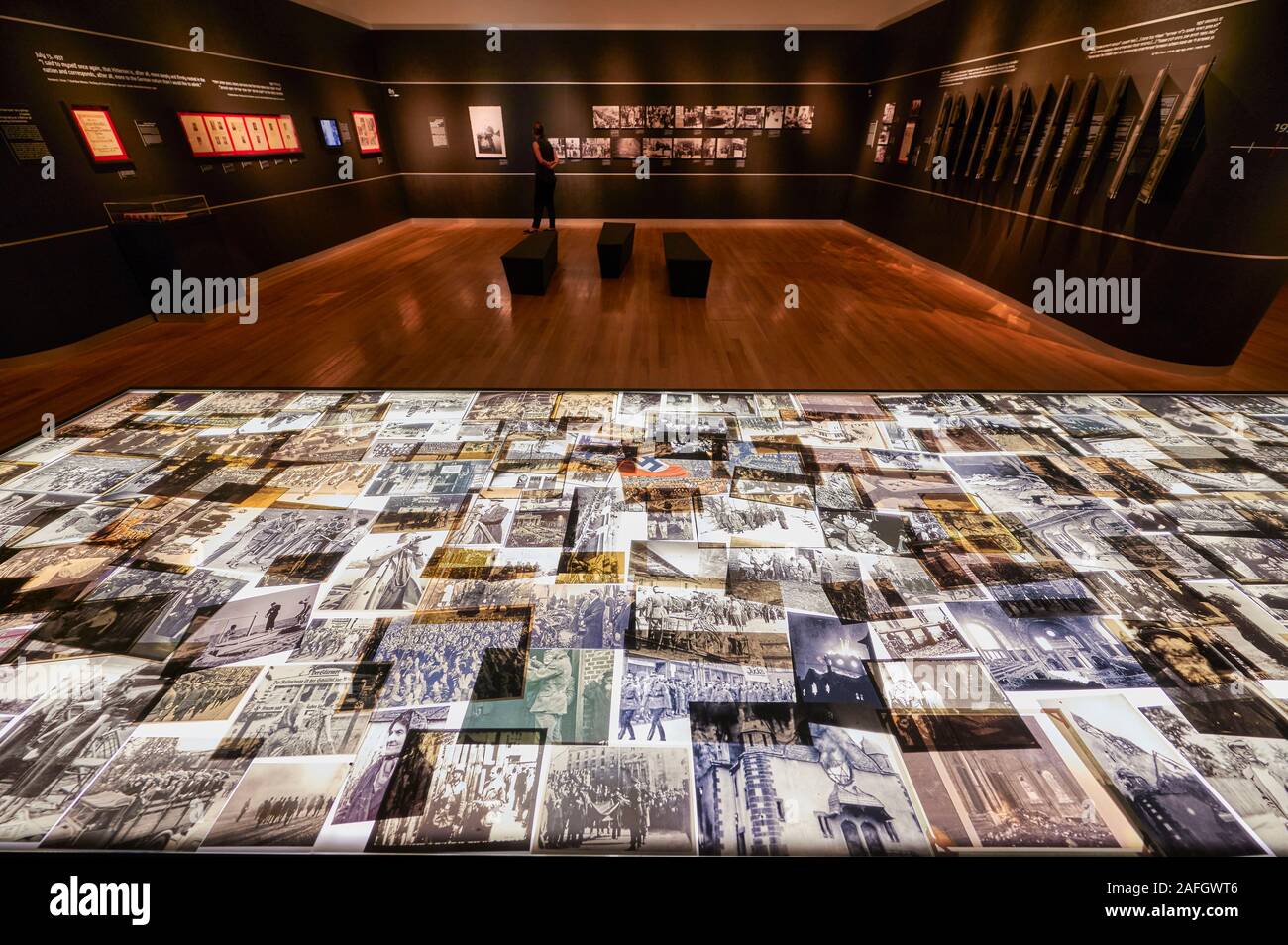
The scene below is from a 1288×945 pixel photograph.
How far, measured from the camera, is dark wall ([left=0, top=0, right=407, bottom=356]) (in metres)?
4.08

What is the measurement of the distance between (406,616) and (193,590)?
810 millimetres

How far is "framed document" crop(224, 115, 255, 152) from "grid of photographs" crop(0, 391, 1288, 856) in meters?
5.04

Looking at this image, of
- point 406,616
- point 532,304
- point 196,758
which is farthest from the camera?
point 532,304

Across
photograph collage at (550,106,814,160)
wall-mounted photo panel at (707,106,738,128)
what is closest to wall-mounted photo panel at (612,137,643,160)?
photograph collage at (550,106,814,160)

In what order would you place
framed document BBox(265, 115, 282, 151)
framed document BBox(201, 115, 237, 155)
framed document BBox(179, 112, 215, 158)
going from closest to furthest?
framed document BBox(179, 112, 215, 158)
framed document BBox(201, 115, 237, 155)
framed document BBox(265, 115, 282, 151)

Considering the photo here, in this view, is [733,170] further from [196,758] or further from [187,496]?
[196,758]

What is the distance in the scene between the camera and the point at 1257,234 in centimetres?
363

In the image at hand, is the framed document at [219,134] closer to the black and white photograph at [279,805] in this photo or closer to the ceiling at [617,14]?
the ceiling at [617,14]

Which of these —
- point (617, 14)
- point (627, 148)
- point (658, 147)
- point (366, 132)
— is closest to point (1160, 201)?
point (658, 147)

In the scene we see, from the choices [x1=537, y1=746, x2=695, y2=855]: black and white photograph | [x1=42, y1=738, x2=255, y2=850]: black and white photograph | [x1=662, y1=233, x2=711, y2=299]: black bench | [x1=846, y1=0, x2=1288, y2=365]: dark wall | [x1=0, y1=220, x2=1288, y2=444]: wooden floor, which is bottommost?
[x1=0, y1=220, x2=1288, y2=444]: wooden floor

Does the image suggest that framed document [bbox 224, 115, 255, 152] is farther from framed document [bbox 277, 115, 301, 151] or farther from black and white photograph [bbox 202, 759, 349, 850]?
black and white photograph [bbox 202, 759, 349, 850]

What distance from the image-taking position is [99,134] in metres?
4.57

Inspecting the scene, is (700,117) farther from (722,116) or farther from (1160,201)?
(1160,201)

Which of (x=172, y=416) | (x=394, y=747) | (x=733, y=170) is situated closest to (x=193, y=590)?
(x=394, y=747)
